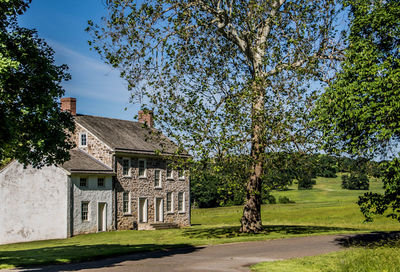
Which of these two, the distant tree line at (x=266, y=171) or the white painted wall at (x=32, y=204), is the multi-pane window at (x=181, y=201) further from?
the distant tree line at (x=266, y=171)

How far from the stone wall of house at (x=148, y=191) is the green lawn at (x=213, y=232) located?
9.56 feet

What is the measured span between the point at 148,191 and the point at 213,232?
60.7ft

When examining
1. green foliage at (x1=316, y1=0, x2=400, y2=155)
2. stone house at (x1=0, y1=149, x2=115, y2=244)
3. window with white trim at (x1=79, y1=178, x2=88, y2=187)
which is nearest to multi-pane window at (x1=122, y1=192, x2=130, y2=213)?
stone house at (x1=0, y1=149, x2=115, y2=244)

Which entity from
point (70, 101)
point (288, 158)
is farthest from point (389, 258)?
point (70, 101)

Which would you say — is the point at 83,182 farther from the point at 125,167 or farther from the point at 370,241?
the point at 370,241

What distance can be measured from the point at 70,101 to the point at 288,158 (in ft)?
94.2

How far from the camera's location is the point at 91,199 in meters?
43.0

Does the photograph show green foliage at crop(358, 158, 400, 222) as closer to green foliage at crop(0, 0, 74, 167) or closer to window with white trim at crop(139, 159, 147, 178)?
green foliage at crop(0, 0, 74, 167)

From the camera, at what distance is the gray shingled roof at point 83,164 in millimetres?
41625

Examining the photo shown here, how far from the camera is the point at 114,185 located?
45.8 meters

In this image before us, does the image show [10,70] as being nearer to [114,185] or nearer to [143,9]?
[143,9]

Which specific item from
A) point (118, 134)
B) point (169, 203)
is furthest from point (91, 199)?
point (169, 203)

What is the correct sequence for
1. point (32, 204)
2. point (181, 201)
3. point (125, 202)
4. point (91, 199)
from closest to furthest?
point (32, 204), point (91, 199), point (125, 202), point (181, 201)

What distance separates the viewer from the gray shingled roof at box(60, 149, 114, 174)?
41.6m
